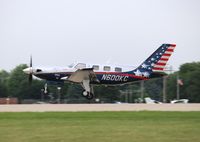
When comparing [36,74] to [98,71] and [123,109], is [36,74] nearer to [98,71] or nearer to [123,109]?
[98,71]

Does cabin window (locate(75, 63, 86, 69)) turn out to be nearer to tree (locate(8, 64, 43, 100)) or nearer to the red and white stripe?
the red and white stripe

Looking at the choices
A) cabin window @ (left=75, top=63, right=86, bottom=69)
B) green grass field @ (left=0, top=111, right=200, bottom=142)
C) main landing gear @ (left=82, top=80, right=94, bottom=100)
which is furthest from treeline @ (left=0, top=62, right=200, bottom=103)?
green grass field @ (left=0, top=111, right=200, bottom=142)

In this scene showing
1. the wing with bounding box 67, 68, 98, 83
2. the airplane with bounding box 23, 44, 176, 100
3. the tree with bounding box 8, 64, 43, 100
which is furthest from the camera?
the tree with bounding box 8, 64, 43, 100

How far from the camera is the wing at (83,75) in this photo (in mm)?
41406

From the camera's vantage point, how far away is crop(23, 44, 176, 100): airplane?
4243 centimetres

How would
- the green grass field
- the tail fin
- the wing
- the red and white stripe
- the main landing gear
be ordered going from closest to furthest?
1. the green grass field
2. the wing
3. the main landing gear
4. the tail fin
5. the red and white stripe

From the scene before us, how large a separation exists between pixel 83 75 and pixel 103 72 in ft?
6.24

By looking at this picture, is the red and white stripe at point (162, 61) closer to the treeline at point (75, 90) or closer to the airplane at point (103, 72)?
the airplane at point (103, 72)

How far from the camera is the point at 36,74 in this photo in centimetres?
4341

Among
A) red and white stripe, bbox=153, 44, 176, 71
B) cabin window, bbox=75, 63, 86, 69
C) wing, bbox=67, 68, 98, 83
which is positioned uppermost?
red and white stripe, bbox=153, 44, 176, 71

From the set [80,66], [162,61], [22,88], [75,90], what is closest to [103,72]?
→ [80,66]

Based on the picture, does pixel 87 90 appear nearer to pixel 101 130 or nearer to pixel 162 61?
pixel 162 61

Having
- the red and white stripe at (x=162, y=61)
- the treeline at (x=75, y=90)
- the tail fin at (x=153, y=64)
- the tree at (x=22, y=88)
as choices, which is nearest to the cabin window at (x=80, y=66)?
the tail fin at (x=153, y=64)

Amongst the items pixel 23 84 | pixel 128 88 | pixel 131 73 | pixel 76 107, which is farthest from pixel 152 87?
pixel 76 107
